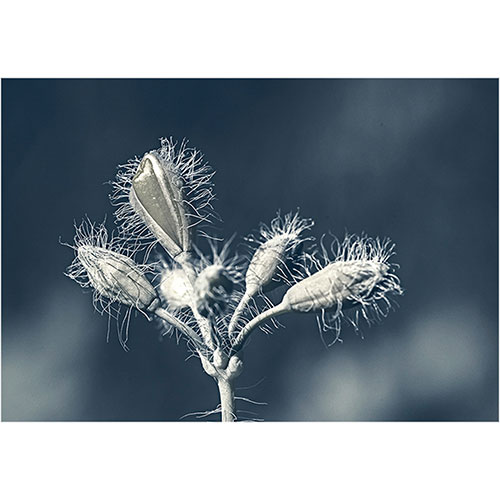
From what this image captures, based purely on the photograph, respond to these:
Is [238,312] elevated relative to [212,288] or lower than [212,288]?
lower

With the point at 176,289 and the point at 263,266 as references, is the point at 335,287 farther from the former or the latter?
the point at 176,289

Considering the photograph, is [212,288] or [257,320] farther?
[257,320]

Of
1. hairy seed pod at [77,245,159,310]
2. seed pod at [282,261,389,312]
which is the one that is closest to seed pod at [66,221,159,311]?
hairy seed pod at [77,245,159,310]

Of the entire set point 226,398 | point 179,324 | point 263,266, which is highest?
point 263,266

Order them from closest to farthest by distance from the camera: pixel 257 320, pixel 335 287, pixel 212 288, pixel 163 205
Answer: pixel 212 288
pixel 335 287
pixel 257 320
pixel 163 205

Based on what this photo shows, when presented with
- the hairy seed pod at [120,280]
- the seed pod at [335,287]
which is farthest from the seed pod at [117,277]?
the seed pod at [335,287]

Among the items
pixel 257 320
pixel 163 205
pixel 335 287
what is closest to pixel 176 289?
pixel 257 320
